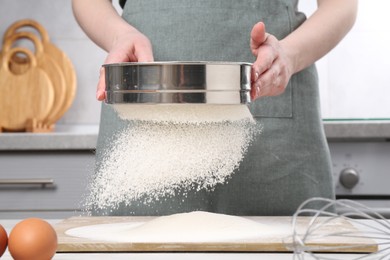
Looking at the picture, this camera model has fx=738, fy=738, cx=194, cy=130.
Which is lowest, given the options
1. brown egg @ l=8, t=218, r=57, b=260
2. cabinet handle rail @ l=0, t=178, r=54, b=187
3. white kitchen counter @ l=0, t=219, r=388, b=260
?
Result: white kitchen counter @ l=0, t=219, r=388, b=260

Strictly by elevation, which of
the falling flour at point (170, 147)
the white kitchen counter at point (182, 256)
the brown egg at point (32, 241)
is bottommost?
the white kitchen counter at point (182, 256)

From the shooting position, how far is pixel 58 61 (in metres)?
2.20

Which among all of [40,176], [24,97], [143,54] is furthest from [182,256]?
[24,97]

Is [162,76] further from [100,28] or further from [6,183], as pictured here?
[6,183]

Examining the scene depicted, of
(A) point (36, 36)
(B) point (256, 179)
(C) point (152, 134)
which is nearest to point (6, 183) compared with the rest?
(A) point (36, 36)

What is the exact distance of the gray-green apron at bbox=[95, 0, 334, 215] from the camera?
1219 mm

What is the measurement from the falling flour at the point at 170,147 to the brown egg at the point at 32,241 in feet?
0.64

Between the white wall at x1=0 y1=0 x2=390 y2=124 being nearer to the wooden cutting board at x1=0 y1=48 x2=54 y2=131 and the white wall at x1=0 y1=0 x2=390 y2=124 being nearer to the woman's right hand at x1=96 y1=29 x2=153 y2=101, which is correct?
the wooden cutting board at x1=0 y1=48 x2=54 y2=131

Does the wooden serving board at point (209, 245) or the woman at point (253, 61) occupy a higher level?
the woman at point (253, 61)

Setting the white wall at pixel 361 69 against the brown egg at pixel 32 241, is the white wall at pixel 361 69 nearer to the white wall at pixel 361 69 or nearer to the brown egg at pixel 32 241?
the white wall at pixel 361 69

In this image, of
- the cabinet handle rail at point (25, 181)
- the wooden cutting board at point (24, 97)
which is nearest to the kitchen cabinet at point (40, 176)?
the cabinet handle rail at point (25, 181)

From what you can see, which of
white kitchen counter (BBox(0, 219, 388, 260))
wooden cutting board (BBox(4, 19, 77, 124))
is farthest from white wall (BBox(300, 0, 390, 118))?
white kitchen counter (BBox(0, 219, 388, 260))

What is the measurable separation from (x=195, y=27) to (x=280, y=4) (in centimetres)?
16

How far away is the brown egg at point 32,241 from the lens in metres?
0.71
